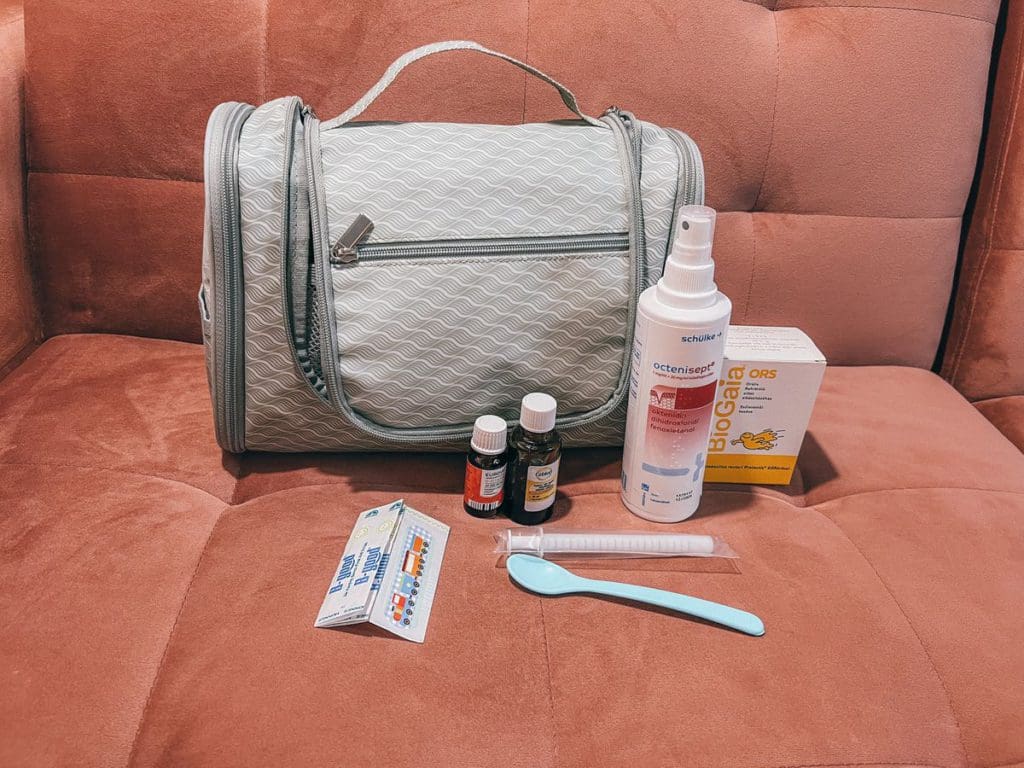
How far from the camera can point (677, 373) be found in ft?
2.05

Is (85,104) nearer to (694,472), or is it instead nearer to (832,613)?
(694,472)

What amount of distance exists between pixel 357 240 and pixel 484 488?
22 cm

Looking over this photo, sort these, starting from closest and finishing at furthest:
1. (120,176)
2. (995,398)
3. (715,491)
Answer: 1. (715,491)
2. (120,176)
3. (995,398)

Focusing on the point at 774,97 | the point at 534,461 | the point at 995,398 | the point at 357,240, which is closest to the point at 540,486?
the point at 534,461

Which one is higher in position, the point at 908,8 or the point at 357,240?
the point at 908,8

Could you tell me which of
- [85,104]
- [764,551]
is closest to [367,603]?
[764,551]

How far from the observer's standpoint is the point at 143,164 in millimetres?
839

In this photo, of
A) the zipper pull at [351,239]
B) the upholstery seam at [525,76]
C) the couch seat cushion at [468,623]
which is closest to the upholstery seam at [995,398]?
the couch seat cushion at [468,623]

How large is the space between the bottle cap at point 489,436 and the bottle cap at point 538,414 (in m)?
0.02

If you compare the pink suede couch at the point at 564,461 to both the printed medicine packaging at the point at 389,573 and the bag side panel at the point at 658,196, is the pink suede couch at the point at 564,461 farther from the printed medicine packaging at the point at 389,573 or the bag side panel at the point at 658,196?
the bag side panel at the point at 658,196

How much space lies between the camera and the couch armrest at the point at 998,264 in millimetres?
882

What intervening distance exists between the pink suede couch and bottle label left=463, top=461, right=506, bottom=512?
0.02m

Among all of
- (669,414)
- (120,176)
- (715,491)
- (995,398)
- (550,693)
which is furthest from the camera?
(995,398)

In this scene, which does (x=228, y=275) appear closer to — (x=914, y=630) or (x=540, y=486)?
(x=540, y=486)
